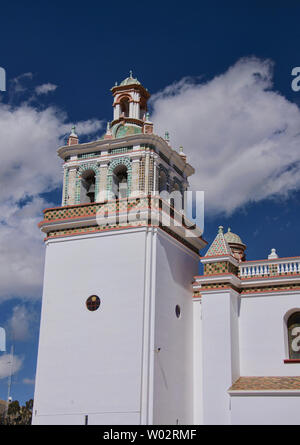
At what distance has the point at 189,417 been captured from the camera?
16969mm

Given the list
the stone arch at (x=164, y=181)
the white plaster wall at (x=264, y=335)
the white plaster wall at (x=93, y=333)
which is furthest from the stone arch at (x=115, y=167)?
the white plaster wall at (x=264, y=335)

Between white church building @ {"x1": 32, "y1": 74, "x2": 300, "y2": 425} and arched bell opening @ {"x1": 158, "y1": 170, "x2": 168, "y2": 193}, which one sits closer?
white church building @ {"x1": 32, "y1": 74, "x2": 300, "y2": 425}

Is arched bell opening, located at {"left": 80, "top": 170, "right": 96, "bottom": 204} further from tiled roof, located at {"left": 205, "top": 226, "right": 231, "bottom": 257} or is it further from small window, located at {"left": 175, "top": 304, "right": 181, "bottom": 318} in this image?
small window, located at {"left": 175, "top": 304, "right": 181, "bottom": 318}

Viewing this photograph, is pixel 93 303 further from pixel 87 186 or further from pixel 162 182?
pixel 162 182

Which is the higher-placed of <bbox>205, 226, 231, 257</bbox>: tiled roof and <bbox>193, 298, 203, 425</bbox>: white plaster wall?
<bbox>205, 226, 231, 257</bbox>: tiled roof

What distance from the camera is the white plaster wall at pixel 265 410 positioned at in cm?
1479

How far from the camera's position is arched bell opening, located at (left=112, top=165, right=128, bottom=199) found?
1817cm

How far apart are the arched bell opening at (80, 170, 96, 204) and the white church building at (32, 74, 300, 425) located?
1.8 inches

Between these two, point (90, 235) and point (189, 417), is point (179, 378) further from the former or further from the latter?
point (90, 235)

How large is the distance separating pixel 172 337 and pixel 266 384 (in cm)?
285

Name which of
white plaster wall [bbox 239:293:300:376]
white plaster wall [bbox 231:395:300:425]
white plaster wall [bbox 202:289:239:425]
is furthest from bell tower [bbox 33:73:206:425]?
white plaster wall [bbox 231:395:300:425]

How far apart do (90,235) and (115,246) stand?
96cm
